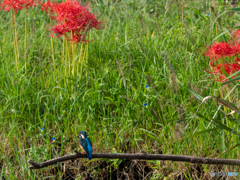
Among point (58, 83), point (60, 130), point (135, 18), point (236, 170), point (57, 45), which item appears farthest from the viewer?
point (135, 18)

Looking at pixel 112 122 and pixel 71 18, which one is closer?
pixel 112 122

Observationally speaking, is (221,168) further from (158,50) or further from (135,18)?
(135,18)

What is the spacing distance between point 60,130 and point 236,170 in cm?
125

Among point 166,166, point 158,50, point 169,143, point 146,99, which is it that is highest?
point 158,50

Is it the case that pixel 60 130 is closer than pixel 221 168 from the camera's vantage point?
No

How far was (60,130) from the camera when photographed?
2164 mm

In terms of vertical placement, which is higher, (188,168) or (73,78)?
(73,78)

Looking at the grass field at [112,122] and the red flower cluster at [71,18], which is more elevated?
the red flower cluster at [71,18]

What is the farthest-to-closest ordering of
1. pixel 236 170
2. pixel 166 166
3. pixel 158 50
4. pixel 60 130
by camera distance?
pixel 158 50 → pixel 60 130 → pixel 166 166 → pixel 236 170

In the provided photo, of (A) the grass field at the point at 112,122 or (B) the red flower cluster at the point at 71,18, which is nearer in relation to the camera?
(A) the grass field at the point at 112,122

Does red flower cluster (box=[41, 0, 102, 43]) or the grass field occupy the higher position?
red flower cluster (box=[41, 0, 102, 43])

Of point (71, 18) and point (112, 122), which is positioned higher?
point (71, 18)

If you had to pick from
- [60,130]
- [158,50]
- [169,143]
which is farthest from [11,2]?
[169,143]

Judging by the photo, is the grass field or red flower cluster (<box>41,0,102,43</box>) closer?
the grass field
